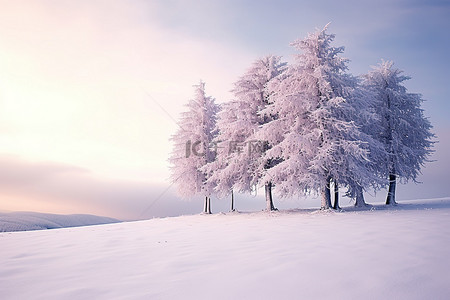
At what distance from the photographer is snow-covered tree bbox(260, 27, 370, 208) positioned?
1360 cm

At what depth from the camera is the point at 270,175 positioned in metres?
14.6

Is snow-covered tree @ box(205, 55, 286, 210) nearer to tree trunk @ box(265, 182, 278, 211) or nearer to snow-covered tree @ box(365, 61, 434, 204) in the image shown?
tree trunk @ box(265, 182, 278, 211)

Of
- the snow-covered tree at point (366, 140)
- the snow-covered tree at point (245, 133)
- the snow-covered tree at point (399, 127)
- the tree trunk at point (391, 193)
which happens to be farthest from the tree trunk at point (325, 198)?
the tree trunk at point (391, 193)

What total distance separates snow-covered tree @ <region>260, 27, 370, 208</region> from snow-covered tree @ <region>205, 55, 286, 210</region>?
5.43ft

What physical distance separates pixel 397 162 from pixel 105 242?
68.2ft

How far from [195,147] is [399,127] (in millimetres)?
16640

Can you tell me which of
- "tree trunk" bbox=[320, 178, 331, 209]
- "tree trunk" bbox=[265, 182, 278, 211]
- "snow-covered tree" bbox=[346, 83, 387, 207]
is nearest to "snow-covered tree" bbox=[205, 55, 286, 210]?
"tree trunk" bbox=[265, 182, 278, 211]

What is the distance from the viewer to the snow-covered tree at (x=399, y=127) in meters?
19.5

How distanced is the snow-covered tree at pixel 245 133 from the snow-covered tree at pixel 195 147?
6.06 feet

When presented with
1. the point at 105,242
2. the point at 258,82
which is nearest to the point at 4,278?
the point at 105,242

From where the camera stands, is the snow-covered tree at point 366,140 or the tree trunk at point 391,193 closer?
the snow-covered tree at point 366,140

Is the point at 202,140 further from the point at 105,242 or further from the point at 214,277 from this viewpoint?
the point at 214,277

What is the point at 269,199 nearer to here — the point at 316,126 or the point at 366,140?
the point at 316,126

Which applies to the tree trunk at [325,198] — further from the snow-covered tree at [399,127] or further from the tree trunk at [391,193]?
the tree trunk at [391,193]
